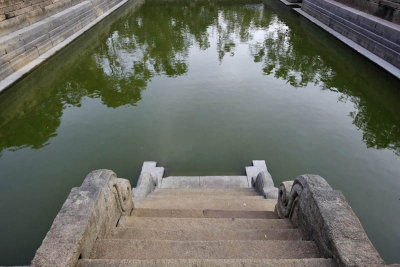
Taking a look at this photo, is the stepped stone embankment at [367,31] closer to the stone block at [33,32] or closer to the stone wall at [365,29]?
the stone wall at [365,29]

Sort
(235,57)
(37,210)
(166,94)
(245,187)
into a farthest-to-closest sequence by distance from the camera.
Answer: (235,57) → (166,94) → (245,187) → (37,210)

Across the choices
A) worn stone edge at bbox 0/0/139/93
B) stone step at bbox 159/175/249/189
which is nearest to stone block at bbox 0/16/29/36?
worn stone edge at bbox 0/0/139/93

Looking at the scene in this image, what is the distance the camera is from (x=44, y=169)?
233 inches

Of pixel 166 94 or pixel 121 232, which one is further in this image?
pixel 166 94

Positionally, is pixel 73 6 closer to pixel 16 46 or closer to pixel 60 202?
pixel 16 46

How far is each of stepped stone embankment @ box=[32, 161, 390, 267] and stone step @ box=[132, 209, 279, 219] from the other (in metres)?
0.01

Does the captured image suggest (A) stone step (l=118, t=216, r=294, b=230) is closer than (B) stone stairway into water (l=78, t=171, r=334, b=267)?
No

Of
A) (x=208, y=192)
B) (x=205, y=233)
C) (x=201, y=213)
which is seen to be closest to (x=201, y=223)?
(x=205, y=233)

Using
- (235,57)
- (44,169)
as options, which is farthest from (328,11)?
(44,169)

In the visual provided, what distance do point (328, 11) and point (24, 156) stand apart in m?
17.2

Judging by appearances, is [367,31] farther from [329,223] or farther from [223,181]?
[329,223]

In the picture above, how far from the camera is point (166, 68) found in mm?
11156

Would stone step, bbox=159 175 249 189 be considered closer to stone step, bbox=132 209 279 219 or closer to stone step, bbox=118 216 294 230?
stone step, bbox=132 209 279 219

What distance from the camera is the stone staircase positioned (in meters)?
2.05
